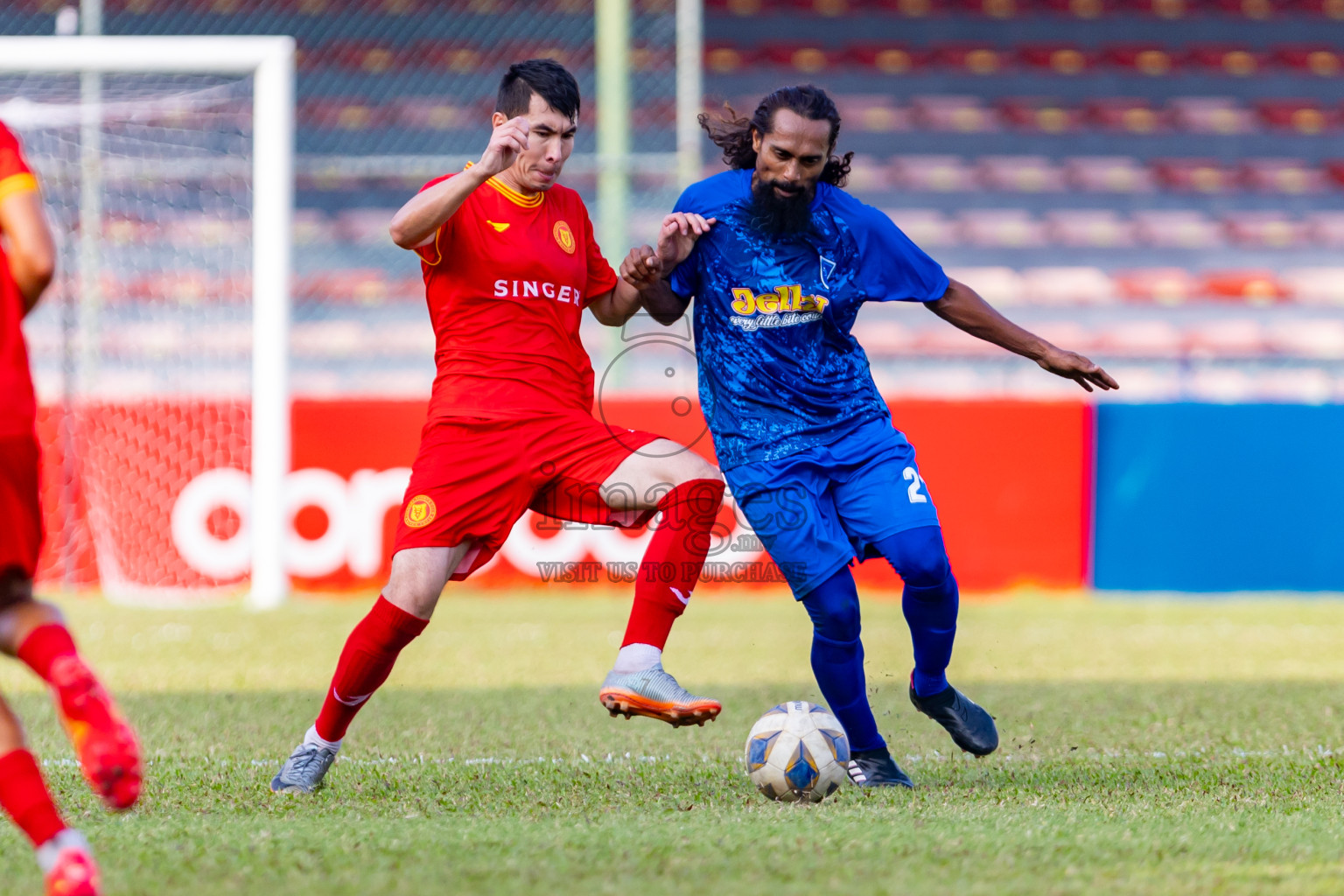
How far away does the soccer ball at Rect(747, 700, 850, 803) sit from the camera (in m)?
3.90

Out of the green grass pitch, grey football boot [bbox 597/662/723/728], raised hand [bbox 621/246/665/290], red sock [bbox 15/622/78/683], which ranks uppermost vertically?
raised hand [bbox 621/246/665/290]

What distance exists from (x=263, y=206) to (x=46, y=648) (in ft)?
23.8

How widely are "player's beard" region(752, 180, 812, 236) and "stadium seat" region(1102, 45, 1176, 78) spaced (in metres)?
12.4

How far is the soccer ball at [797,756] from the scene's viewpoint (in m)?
3.90

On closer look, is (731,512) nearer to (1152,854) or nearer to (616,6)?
(616,6)

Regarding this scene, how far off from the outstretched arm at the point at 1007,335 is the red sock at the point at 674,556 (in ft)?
2.98

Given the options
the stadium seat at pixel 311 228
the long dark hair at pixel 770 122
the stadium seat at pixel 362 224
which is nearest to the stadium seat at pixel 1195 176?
the stadium seat at pixel 362 224

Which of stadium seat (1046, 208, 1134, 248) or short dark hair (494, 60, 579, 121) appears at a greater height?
stadium seat (1046, 208, 1134, 248)

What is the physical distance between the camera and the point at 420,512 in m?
4.08

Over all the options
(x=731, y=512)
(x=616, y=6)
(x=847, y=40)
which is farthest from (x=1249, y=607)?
(x=847, y=40)

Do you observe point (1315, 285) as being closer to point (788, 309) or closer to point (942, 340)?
point (942, 340)

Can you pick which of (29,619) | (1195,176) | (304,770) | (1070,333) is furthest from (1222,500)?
(29,619)

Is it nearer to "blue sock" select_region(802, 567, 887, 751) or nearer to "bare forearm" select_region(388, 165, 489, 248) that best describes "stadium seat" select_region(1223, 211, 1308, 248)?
"blue sock" select_region(802, 567, 887, 751)

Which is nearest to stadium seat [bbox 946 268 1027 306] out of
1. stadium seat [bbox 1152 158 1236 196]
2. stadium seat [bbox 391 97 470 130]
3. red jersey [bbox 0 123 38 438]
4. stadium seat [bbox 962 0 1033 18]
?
stadium seat [bbox 1152 158 1236 196]
